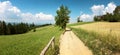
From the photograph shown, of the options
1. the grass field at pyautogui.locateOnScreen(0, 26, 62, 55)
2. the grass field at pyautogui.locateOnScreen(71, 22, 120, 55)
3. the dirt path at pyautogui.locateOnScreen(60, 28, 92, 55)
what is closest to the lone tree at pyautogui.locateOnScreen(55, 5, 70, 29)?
the grass field at pyautogui.locateOnScreen(0, 26, 62, 55)

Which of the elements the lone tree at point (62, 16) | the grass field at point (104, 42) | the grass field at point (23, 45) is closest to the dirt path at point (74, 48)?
the grass field at point (104, 42)

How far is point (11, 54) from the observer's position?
40.0ft

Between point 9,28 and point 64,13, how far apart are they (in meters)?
63.3

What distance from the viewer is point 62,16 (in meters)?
65.2

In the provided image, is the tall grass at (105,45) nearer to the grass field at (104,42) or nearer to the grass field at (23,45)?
the grass field at (104,42)

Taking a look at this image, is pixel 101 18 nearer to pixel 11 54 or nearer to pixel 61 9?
pixel 61 9

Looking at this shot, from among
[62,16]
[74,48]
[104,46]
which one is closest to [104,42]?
[104,46]

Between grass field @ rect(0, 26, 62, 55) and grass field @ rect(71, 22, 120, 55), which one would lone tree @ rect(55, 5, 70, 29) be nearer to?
grass field @ rect(0, 26, 62, 55)

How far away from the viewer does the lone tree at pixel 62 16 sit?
213 feet

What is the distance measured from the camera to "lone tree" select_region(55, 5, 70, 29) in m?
65.0

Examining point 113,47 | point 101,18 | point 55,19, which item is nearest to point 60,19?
point 55,19

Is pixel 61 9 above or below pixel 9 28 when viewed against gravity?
above

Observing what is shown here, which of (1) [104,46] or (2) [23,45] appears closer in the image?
(1) [104,46]

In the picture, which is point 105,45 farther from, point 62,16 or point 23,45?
point 62,16
